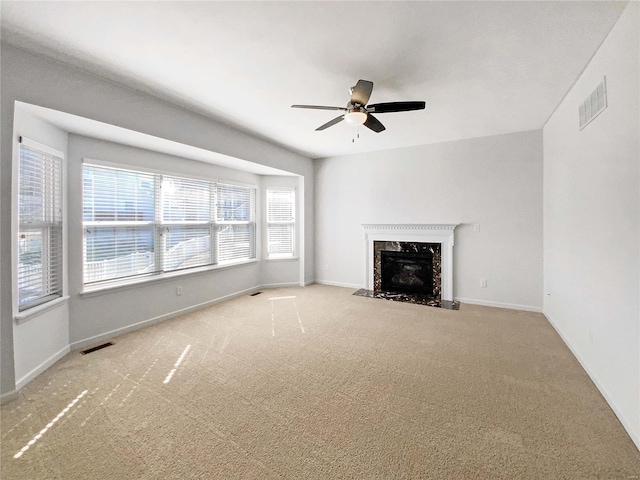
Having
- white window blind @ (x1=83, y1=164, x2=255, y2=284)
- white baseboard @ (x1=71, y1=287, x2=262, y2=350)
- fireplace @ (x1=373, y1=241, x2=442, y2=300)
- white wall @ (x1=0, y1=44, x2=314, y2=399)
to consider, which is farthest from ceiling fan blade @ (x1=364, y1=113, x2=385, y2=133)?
white baseboard @ (x1=71, y1=287, x2=262, y2=350)

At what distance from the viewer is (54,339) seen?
8.42ft

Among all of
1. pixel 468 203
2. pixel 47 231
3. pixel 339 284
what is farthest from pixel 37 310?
pixel 468 203

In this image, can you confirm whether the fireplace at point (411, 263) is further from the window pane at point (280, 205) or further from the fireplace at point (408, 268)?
the window pane at point (280, 205)

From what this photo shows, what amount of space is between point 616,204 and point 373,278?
144 inches

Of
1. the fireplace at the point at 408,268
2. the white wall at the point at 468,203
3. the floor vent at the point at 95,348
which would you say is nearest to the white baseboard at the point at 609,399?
the white wall at the point at 468,203

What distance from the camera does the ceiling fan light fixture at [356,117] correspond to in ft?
7.87

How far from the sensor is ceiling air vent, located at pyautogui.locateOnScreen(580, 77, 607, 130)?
2.04m

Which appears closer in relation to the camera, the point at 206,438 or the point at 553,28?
the point at 206,438

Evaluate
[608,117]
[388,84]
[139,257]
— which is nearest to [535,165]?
[608,117]

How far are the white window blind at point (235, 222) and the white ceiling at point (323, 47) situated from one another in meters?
1.77

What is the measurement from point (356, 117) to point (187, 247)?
319cm

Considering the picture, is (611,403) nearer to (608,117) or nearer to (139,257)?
(608,117)

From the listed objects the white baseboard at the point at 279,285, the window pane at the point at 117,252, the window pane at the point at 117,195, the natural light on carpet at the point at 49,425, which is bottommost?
the natural light on carpet at the point at 49,425

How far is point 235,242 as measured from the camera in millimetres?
4930
